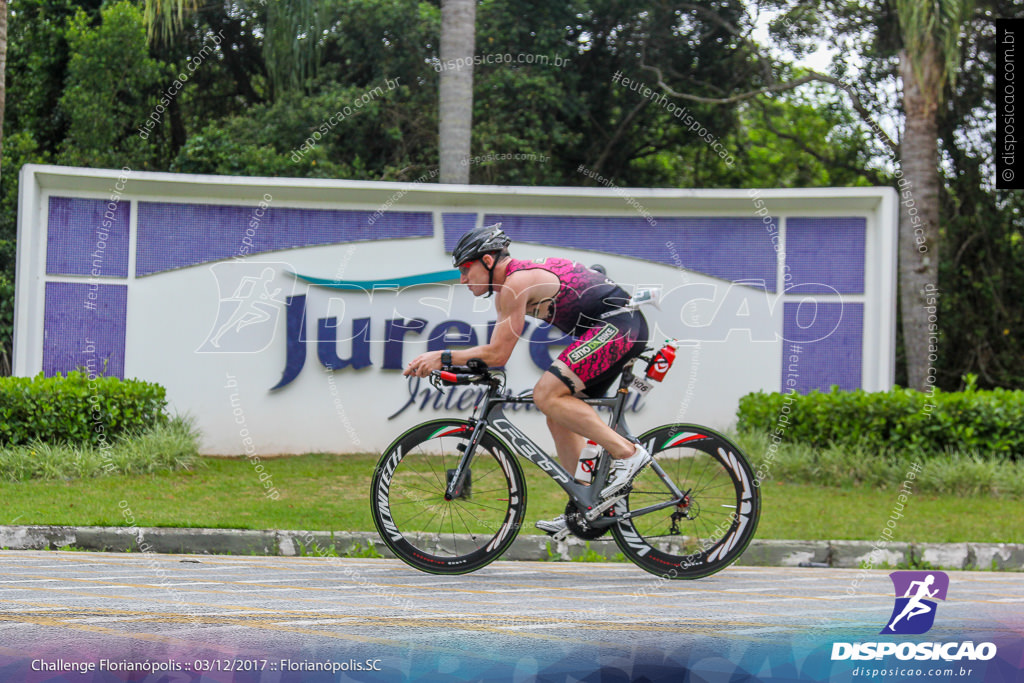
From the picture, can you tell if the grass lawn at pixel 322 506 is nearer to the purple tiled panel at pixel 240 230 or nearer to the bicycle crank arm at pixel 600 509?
the bicycle crank arm at pixel 600 509

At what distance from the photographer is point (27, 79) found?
667 inches

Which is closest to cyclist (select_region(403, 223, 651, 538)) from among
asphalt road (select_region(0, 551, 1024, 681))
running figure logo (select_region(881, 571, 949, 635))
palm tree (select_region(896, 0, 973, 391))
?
asphalt road (select_region(0, 551, 1024, 681))

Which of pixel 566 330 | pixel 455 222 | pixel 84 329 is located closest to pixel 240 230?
pixel 84 329

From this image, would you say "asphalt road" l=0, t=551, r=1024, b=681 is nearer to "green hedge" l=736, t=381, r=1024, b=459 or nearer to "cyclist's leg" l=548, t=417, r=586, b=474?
"cyclist's leg" l=548, t=417, r=586, b=474

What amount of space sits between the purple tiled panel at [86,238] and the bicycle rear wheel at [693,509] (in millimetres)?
7793

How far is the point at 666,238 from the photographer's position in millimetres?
11398

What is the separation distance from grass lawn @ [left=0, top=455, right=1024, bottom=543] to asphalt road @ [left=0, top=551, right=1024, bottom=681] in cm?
134

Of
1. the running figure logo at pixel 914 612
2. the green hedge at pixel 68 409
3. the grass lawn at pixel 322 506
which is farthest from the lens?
the green hedge at pixel 68 409

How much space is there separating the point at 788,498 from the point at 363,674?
6502 millimetres

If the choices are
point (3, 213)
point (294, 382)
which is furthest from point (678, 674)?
point (3, 213)

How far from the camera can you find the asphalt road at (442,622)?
3379 mm

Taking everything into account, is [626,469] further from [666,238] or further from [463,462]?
[666,238]

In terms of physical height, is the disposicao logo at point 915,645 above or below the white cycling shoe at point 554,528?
below

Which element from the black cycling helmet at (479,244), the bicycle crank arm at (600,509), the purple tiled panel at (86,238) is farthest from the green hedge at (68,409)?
the bicycle crank arm at (600,509)
